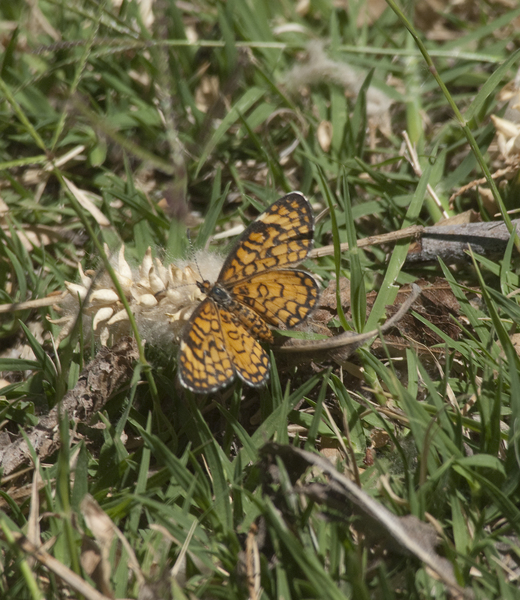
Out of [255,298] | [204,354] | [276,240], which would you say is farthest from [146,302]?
[276,240]

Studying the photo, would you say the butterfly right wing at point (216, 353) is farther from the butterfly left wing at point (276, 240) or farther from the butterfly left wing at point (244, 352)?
the butterfly left wing at point (276, 240)

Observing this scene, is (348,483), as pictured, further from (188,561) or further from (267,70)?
(267,70)

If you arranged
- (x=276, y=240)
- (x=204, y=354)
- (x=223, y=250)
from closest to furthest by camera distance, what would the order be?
1. (x=204, y=354)
2. (x=276, y=240)
3. (x=223, y=250)

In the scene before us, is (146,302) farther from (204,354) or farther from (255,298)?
(255,298)

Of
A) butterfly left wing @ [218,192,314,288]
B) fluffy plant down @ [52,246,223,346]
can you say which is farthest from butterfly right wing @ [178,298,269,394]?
butterfly left wing @ [218,192,314,288]

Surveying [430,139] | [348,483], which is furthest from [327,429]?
[430,139]

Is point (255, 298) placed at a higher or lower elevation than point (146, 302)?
lower

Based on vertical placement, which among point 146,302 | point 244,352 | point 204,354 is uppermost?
point 146,302

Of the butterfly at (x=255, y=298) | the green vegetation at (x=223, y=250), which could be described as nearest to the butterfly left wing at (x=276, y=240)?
the butterfly at (x=255, y=298)
